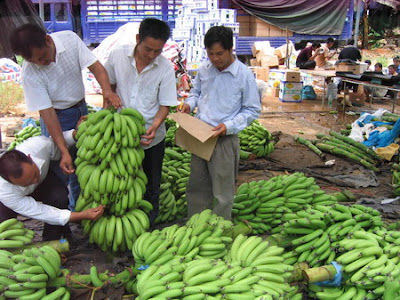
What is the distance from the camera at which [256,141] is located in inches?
272

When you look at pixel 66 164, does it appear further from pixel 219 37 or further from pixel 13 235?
pixel 219 37

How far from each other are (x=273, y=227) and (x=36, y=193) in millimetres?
2275

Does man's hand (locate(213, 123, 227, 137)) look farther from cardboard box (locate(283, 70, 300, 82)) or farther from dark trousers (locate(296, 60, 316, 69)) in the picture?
dark trousers (locate(296, 60, 316, 69))

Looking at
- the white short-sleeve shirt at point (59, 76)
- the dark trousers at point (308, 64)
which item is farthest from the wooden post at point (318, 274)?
the dark trousers at point (308, 64)

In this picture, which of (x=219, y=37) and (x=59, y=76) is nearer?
(x=219, y=37)

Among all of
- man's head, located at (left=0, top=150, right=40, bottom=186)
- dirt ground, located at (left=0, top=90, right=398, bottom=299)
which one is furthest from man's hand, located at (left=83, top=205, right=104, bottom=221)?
man's head, located at (left=0, top=150, right=40, bottom=186)

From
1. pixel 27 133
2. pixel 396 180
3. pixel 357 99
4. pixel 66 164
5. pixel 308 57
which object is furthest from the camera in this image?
pixel 308 57

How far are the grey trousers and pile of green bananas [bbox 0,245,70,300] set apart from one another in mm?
1592

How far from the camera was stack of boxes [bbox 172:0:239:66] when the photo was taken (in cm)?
1373

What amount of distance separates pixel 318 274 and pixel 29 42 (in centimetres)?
269

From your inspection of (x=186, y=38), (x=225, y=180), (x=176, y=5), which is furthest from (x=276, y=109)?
(x=225, y=180)

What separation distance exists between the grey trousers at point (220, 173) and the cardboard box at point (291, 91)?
9.02m

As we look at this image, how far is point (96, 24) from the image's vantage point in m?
15.5

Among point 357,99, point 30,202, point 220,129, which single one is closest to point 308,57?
point 357,99
